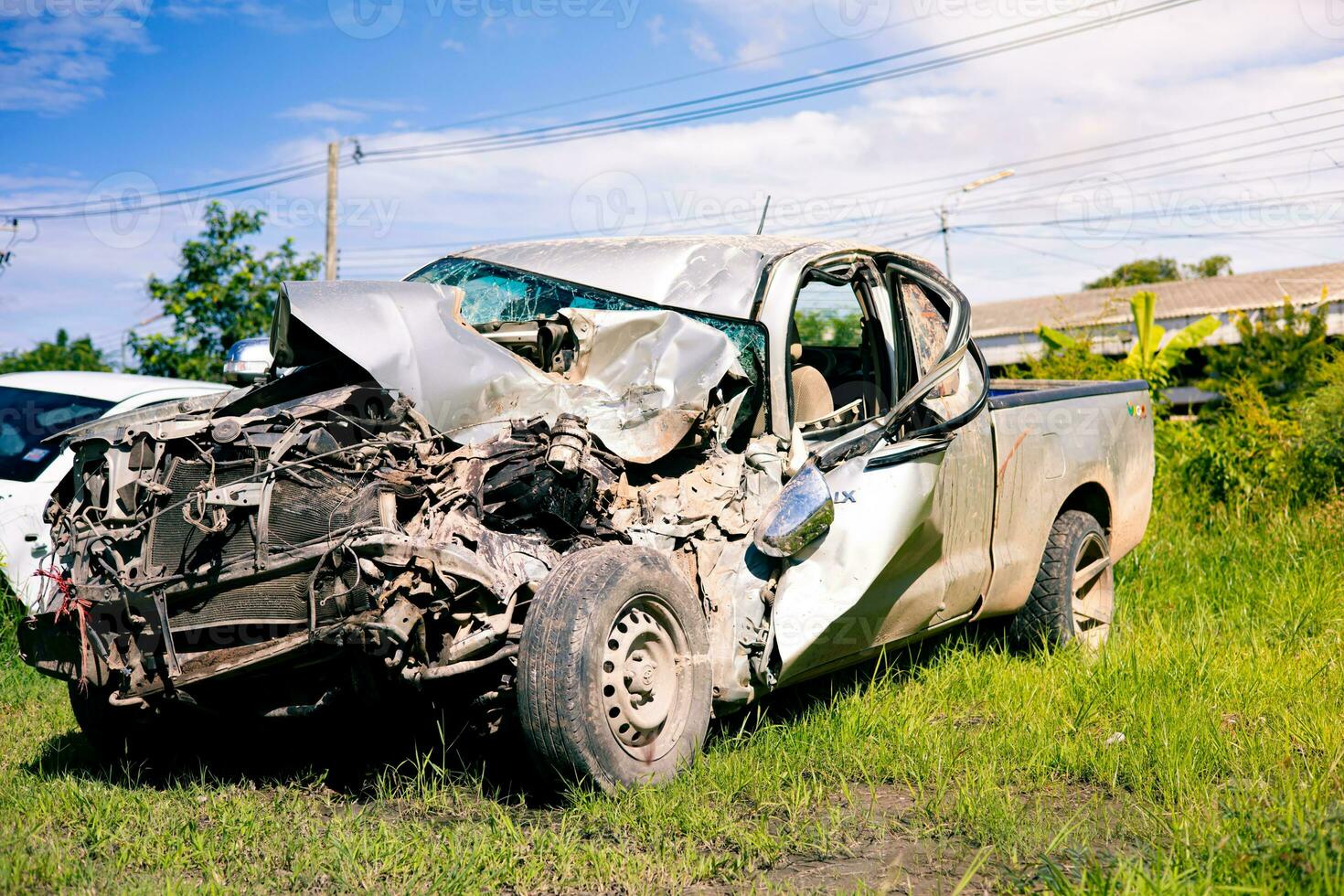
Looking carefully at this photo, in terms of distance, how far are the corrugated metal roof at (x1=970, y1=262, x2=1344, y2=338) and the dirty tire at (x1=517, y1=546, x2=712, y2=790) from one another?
1985 centimetres

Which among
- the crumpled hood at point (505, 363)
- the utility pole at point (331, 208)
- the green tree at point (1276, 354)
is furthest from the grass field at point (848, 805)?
the utility pole at point (331, 208)

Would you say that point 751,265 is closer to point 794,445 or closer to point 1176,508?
point 794,445

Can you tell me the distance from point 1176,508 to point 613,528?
7437 millimetres

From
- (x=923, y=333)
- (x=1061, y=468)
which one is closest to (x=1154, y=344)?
(x=1061, y=468)

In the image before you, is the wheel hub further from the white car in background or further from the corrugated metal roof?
the corrugated metal roof

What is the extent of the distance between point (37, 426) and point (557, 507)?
4.42 meters

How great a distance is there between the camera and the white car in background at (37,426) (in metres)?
6.17

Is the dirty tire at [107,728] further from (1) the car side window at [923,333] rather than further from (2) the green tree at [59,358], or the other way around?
(2) the green tree at [59,358]

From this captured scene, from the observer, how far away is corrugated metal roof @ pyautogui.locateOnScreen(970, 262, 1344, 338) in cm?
2383

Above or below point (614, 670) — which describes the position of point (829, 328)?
above

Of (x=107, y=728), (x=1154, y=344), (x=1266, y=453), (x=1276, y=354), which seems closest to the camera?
(x=107, y=728)

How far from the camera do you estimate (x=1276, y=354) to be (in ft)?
43.5

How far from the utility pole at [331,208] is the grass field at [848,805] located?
16.9m

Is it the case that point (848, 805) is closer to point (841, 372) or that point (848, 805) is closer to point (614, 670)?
point (614, 670)
